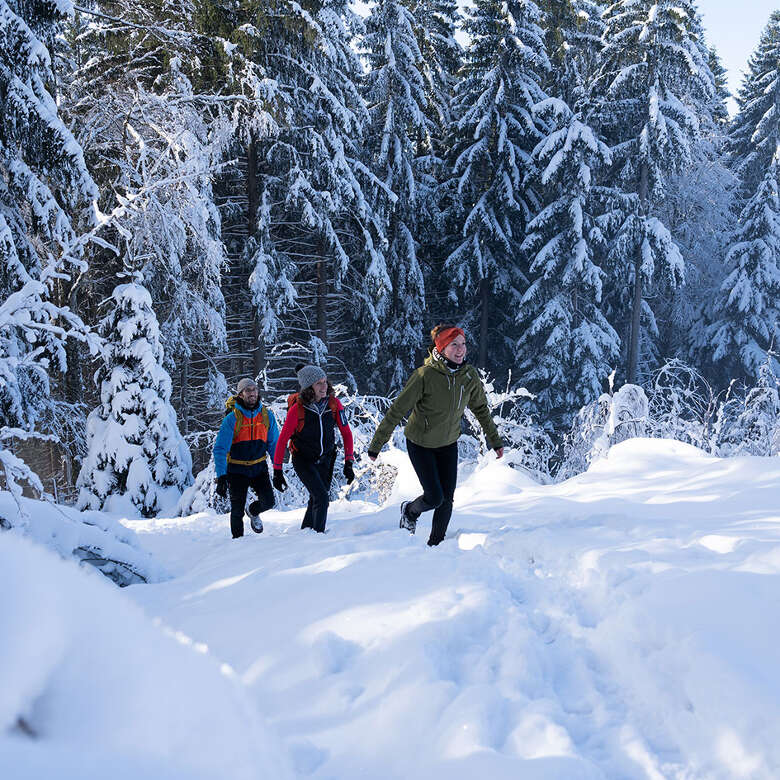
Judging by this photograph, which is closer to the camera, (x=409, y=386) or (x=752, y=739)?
(x=752, y=739)

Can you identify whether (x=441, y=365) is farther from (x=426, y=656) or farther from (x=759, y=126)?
(x=759, y=126)

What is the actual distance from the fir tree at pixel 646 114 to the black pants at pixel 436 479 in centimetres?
1669

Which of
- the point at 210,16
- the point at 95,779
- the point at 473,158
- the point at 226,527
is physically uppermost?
the point at 210,16

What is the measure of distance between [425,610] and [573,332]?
677 inches

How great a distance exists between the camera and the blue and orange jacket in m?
6.07

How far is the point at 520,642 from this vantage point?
2893 millimetres

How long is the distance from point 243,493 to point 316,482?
122 cm

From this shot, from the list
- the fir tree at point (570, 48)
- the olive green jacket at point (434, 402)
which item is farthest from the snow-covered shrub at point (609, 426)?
the fir tree at point (570, 48)

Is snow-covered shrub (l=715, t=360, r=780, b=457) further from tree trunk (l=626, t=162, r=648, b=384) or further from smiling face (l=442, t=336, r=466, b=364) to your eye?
tree trunk (l=626, t=162, r=648, b=384)

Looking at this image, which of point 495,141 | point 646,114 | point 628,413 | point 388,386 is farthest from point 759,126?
point 628,413

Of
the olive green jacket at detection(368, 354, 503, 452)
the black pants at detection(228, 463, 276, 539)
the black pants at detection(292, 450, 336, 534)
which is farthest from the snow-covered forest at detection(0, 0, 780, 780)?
the olive green jacket at detection(368, 354, 503, 452)

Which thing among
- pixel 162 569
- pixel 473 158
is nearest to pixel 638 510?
pixel 162 569

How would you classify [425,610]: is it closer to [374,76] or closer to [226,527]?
[226,527]

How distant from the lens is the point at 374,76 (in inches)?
725
